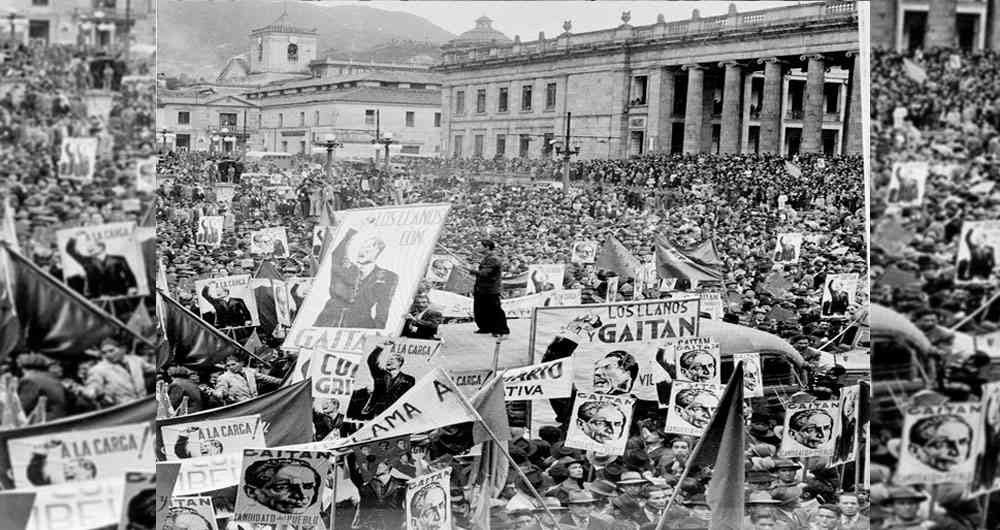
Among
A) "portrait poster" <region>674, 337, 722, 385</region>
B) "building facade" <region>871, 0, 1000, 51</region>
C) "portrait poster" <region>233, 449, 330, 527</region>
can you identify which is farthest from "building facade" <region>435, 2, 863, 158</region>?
"building facade" <region>871, 0, 1000, 51</region>

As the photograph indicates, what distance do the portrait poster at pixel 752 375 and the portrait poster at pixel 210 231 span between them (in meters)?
4.10

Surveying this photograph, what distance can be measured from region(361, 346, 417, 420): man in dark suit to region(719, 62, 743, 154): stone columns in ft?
12.6

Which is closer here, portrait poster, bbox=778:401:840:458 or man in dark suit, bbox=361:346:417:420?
man in dark suit, bbox=361:346:417:420

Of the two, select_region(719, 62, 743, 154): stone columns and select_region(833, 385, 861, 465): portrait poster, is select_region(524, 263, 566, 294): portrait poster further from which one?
select_region(833, 385, 861, 465): portrait poster

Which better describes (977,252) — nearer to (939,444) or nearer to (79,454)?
(939,444)

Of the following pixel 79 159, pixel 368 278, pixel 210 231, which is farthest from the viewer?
pixel 210 231

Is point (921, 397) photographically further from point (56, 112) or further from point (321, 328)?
point (321, 328)

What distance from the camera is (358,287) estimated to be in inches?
389

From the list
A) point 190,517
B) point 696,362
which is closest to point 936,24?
point 696,362

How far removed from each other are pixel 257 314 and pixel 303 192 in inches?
45.0

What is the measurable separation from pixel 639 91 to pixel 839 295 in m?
2.38

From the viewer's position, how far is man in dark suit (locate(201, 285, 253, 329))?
10688mm

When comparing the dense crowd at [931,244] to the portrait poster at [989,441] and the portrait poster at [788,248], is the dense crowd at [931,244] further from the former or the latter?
the portrait poster at [788,248]

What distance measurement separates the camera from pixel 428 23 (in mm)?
10570
